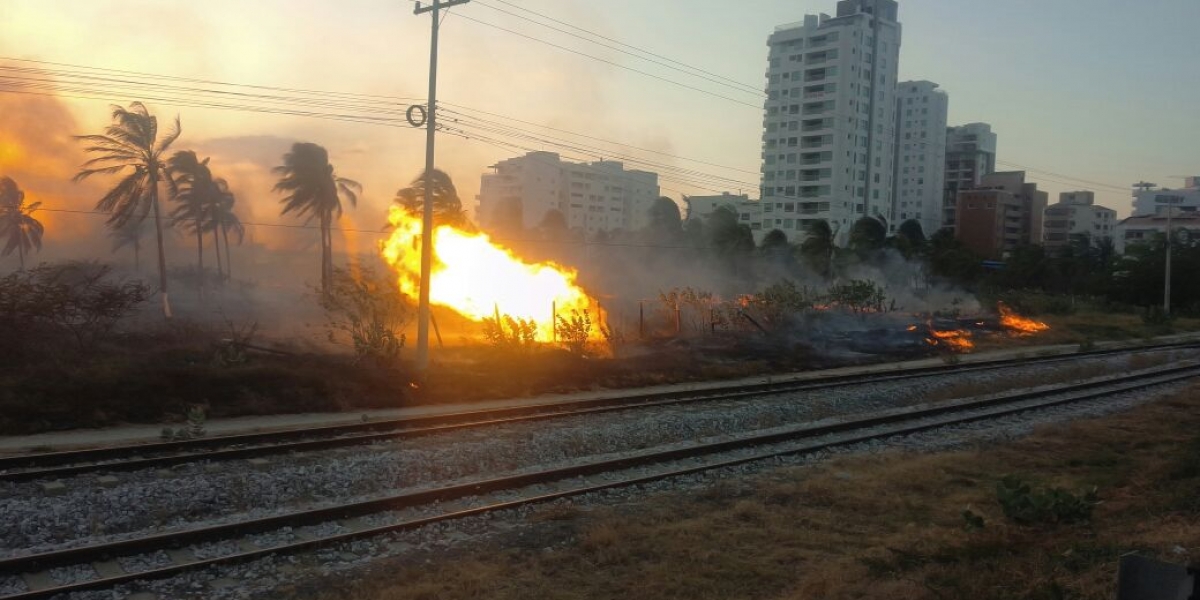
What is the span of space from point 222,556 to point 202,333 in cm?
2175

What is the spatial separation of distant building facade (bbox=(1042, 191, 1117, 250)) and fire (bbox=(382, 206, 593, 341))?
5394 inches

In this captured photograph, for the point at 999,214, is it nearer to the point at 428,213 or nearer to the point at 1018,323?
the point at 1018,323

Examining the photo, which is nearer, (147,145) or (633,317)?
(147,145)

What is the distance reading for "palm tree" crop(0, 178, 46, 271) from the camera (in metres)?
59.1

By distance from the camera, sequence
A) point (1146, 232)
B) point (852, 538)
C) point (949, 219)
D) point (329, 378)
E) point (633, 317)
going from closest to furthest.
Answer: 1. point (852, 538)
2. point (329, 378)
3. point (633, 317)
4. point (1146, 232)
5. point (949, 219)

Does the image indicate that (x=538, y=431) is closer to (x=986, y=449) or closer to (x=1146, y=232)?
(x=986, y=449)

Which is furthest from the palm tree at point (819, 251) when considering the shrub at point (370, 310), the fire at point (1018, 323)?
the shrub at point (370, 310)

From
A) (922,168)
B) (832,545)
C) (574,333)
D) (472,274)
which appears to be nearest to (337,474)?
(832,545)

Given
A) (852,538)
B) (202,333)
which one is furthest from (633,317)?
(852,538)

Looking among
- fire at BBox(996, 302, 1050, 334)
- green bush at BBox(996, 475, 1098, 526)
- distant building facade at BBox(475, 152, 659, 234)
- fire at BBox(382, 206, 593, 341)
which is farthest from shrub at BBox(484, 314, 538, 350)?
distant building facade at BBox(475, 152, 659, 234)

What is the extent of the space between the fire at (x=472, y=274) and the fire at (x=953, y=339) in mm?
20978

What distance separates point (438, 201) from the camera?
3728 centimetres

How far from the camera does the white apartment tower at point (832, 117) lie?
103m

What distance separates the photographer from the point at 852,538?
10172mm
